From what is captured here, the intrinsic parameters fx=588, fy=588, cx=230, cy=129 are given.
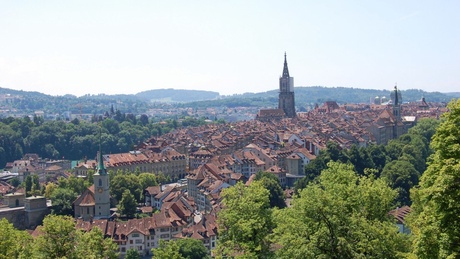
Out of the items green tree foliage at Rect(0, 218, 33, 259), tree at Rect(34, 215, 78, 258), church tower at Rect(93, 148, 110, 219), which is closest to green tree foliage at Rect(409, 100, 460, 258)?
tree at Rect(34, 215, 78, 258)

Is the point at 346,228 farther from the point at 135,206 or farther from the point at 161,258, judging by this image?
the point at 135,206

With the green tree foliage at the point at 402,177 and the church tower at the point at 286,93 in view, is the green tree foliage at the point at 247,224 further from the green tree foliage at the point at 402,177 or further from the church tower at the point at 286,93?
the church tower at the point at 286,93

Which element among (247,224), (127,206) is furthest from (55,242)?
(127,206)

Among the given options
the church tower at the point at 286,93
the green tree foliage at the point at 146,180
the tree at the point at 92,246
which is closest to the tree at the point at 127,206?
the green tree foliage at the point at 146,180

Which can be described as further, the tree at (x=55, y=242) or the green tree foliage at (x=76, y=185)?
the green tree foliage at (x=76, y=185)

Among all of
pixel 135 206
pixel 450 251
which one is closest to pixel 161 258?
pixel 450 251

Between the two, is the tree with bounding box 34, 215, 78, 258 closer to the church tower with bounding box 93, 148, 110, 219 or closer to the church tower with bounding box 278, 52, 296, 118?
the church tower with bounding box 93, 148, 110, 219
